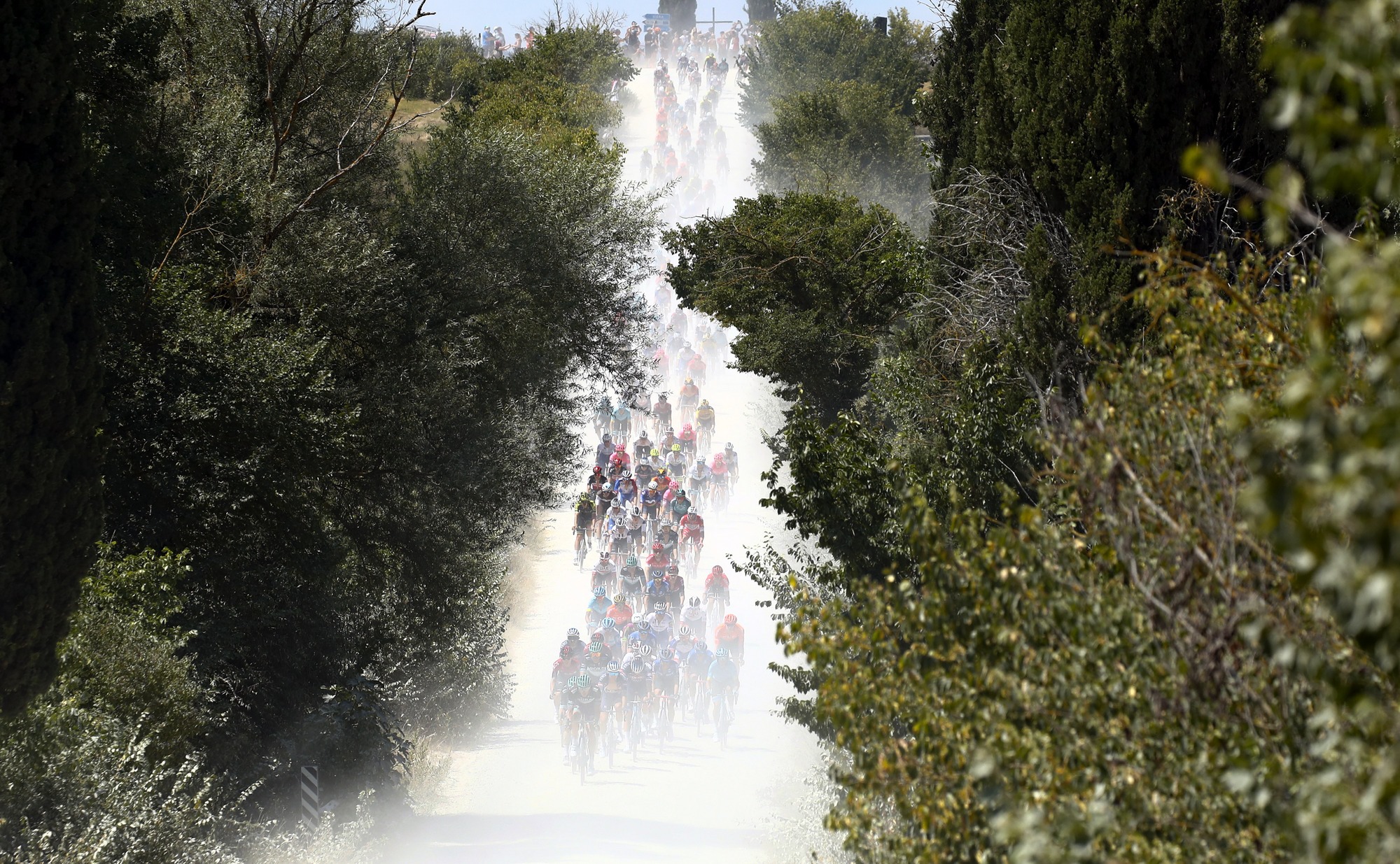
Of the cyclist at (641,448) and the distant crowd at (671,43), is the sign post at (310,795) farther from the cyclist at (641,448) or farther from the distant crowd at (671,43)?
the distant crowd at (671,43)

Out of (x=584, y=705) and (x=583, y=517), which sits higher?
(x=583, y=517)

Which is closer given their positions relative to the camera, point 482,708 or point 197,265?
point 197,265

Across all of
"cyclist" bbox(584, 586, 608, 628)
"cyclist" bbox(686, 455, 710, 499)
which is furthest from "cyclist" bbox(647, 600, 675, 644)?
"cyclist" bbox(686, 455, 710, 499)

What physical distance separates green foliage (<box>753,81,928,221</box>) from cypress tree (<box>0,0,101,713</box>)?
1545 inches

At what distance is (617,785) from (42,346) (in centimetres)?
1257

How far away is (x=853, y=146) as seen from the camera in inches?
2041

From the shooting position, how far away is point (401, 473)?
744 inches

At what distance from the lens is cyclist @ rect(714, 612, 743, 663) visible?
75.9ft

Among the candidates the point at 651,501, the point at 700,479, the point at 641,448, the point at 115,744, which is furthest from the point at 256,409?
the point at 641,448

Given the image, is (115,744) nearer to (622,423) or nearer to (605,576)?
(605,576)

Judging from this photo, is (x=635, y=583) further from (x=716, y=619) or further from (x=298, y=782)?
(x=298, y=782)

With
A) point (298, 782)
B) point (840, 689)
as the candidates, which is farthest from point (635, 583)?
point (840, 689)

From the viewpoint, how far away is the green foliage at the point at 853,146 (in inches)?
1965

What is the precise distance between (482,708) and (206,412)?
11045 millimetres
